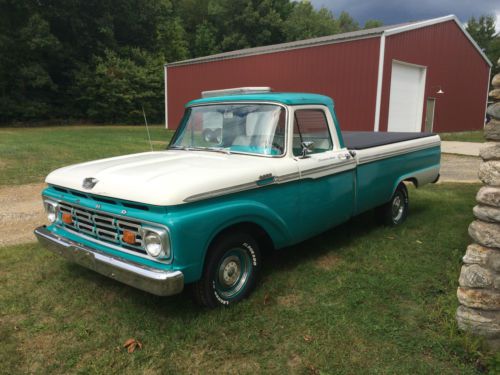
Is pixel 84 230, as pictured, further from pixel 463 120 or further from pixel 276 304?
pixel 463 120

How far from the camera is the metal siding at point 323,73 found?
16672mm

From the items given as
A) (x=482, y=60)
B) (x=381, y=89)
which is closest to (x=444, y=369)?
(x=381, y=89)

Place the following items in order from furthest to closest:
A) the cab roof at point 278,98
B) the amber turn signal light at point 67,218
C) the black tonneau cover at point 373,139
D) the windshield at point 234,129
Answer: the black tonneau cover at point 373,139 < the cab roof at point 278,98 < the windshield at point 234,129 < the amber turn signal light at point 67,218

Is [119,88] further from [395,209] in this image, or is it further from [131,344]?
[131,344]

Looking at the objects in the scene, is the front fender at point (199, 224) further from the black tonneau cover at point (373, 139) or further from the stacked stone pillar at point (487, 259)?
the black tonneau cover at point (373, 139)

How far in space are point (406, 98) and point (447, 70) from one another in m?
4.46

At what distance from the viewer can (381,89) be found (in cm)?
1648

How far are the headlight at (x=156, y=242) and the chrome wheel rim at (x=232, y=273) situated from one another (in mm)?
632

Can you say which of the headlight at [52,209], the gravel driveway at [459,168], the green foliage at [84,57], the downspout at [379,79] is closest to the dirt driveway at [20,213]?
the headlight at [52,209]

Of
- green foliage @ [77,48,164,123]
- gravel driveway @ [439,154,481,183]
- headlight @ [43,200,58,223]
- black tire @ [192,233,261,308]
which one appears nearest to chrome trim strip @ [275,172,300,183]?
black tire @ [192,233,261,308]

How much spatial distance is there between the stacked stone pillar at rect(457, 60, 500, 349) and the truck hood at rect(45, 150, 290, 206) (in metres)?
1.67

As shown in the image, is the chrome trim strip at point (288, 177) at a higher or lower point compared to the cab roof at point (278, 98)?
lower

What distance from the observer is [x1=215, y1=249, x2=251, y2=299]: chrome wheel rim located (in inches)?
139

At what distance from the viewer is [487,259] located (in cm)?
294
